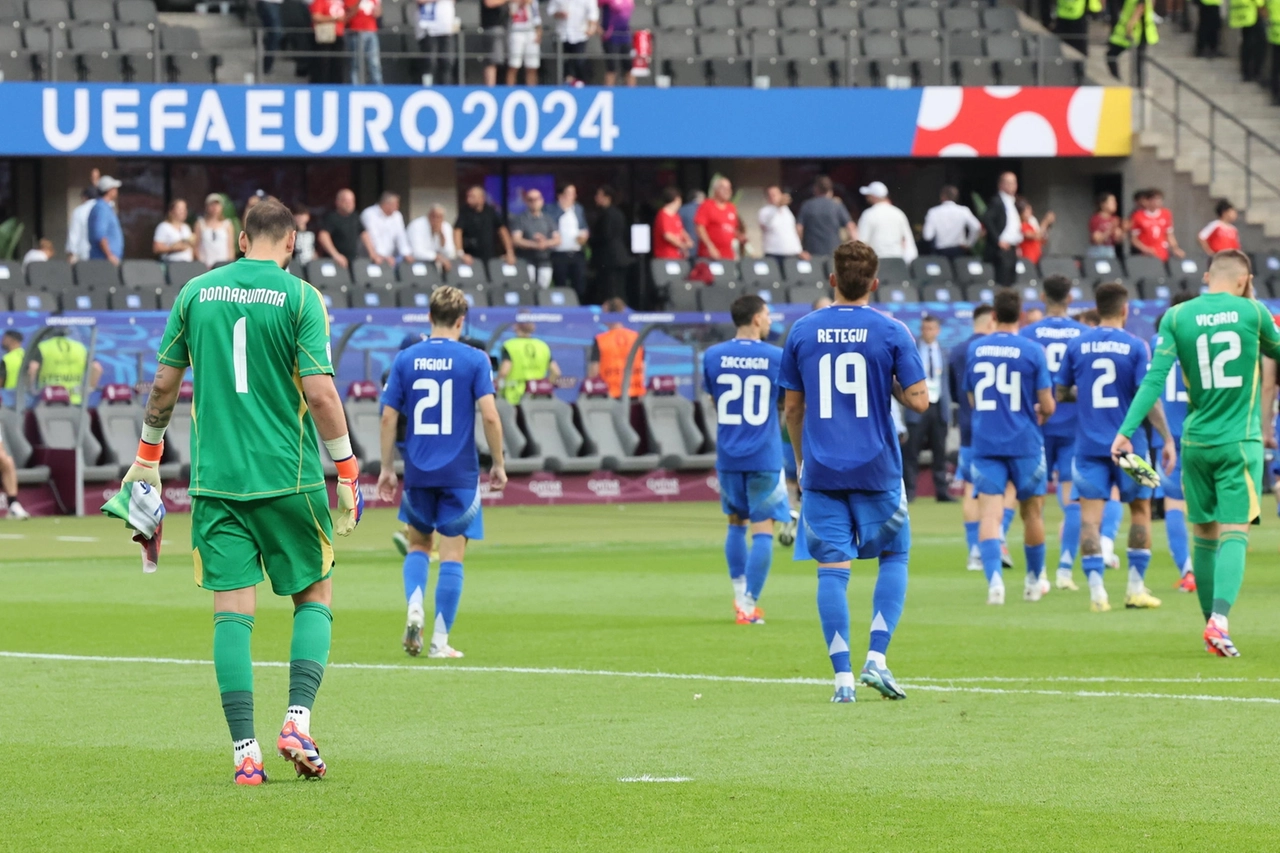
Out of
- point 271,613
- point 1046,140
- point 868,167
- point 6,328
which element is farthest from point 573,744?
point 868,167

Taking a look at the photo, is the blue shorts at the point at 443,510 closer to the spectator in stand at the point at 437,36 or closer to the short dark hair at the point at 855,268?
the short dark hair at the point at 855,268

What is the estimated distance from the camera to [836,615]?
9820 millimetres

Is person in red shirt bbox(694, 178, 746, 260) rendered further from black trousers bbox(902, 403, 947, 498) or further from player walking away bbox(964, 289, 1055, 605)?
player walking away bbox(964, 289, 1055, 605)

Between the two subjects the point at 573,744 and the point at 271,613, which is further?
the point at 271,613

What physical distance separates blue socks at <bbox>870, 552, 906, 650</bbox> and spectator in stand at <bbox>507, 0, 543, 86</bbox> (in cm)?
2134

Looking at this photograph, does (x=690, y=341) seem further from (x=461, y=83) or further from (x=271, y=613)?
(x=271, y=613)

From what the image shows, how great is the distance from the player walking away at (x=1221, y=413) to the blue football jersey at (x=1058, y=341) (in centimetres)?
378

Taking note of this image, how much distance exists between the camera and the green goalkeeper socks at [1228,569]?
11305 mm

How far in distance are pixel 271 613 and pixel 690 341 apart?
1276cm

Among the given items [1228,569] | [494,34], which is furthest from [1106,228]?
[1228,569]

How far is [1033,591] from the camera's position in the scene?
49.8 ft

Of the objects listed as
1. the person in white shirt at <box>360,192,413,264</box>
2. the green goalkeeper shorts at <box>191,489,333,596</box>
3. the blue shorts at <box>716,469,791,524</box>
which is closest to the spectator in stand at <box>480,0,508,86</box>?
the person in white shirt at <box>360,192,413,264</box>

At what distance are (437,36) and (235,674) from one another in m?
23.4

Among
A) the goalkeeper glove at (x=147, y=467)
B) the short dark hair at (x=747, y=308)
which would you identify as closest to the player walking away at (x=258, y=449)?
the goalkeeper glove at (x=147, y=467)
